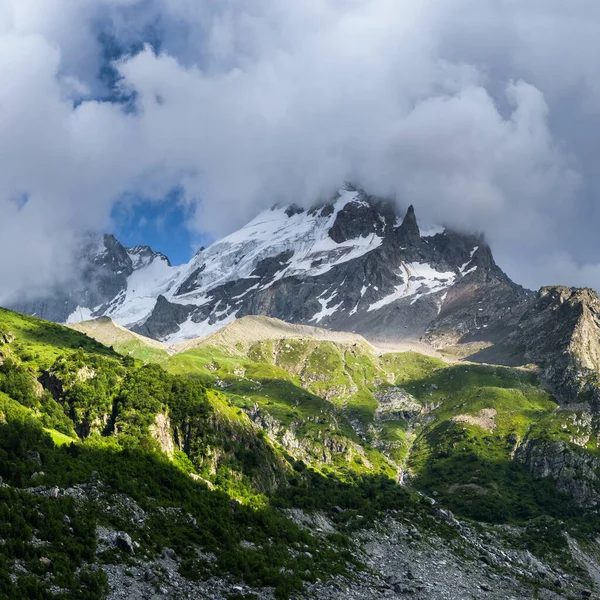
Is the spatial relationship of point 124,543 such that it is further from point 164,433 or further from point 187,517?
point 164,433

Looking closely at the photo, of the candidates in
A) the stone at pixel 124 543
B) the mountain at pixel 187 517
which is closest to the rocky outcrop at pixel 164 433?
the mountain at pixel 187 517

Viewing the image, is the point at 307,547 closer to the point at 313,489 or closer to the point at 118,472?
the point at 118,472

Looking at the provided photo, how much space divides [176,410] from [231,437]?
484 inches

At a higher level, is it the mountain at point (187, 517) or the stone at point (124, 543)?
the mountain at point (187, 517)

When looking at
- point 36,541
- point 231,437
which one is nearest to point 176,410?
Answer: point 231,437

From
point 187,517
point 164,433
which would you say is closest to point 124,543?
point 187,517

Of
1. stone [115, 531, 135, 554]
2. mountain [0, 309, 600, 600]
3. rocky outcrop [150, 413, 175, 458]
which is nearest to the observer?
mountain [0, 309, 600, 600]

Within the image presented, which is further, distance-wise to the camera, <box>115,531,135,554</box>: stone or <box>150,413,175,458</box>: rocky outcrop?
<box>150,413,175,458</box>: rocky outcrop

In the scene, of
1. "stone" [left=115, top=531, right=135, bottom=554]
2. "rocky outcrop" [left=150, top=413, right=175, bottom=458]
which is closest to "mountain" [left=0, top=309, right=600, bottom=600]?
"stone" [left=115, top=531, right=135, bottom=554]

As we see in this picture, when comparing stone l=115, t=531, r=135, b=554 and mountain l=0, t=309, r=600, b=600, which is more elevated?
mountain l=0, t=309, r=600, b=600

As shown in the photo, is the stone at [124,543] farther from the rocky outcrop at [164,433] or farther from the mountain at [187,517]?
the rocky outcrop at [164,433]

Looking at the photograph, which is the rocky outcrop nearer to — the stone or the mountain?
the mountain

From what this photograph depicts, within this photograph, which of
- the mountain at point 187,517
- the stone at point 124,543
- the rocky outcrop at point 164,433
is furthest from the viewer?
the rocky outcrop at point 164,433

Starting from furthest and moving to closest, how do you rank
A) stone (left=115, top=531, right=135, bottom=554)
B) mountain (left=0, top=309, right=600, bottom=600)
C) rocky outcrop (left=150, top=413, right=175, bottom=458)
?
rocky outcrop (left=150, top=413, right=175, bottom=458), stone (left=115, top=531, right=135, bottom=554), mountain (left=0, top=309, right=600, bottom=600)
